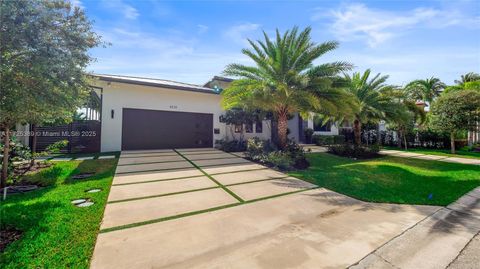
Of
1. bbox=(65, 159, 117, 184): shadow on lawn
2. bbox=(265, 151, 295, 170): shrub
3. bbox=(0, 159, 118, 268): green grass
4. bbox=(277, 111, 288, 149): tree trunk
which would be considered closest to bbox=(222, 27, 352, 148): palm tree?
bbox=(277, 111, 288, 149): tree trunk

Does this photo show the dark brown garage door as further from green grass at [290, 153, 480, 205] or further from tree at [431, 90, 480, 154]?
tree at [431, 90, 480, 154]

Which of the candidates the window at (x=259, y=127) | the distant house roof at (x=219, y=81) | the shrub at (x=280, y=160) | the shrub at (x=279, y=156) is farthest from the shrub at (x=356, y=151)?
the distant house roof at (x=219, y=81)

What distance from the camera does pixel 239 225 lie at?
3240 mm

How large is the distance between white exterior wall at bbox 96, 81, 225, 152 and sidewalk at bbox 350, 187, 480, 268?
12600mm

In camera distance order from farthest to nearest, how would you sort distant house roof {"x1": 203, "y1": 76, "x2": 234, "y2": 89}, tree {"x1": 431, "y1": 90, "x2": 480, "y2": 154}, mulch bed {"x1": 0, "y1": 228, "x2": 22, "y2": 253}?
distant house roof {"x1": 203, "y1": 76, "x2": 234, "y2": 89}
tree {"x1": 431, "y1": 90, "x2": 480, "y2": 154}
mulch bed {"x1": 0, "y1": 228, "x2": 22, "y2": 253}

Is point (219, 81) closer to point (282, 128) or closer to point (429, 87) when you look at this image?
point (282, 128)

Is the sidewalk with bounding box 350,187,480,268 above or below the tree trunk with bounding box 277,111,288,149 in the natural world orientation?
below

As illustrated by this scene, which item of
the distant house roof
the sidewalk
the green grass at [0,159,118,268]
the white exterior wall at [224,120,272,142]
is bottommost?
the sidewalk

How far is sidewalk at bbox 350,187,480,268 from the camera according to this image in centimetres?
239

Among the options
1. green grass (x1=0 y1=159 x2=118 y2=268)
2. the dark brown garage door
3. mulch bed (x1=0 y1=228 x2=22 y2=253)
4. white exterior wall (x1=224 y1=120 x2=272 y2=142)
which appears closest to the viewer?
green grass (x1=0 y1=159 x2=118 y2=268)

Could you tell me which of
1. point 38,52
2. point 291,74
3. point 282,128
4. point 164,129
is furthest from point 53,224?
point 164,129

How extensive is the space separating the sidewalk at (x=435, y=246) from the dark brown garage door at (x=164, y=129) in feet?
41.2

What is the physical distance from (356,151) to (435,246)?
987cm

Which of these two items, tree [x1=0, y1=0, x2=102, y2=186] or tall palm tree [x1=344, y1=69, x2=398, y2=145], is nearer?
tree [x1=0, y1=0, x2=102, y2=186]
